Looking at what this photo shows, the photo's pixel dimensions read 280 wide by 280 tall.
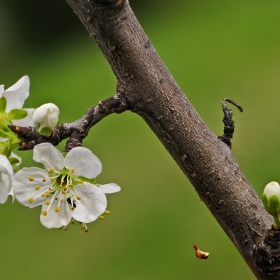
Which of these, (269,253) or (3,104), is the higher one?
(3,104)

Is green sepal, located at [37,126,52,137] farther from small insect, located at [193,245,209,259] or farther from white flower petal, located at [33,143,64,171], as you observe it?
small insect, located at [193,245,209,259]

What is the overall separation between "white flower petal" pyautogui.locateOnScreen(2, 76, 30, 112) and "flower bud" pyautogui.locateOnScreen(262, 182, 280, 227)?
0.83ft

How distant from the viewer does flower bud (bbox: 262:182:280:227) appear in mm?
455

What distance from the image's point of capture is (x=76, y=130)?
49 centimetres

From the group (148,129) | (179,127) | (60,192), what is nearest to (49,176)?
(60,192)

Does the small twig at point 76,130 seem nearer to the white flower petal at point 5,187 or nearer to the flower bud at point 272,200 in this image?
the white flower petal at point 5,187

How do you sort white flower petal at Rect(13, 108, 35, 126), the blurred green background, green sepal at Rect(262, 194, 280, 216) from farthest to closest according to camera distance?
1. the blurred green background
2. white flower petal at Rect(13, 108, 35, 126)
3. green sepal at Rect(262, 194, 280, 216)

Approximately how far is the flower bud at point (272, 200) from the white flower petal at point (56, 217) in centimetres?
19

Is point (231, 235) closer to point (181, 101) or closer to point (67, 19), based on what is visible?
point (181, 101)

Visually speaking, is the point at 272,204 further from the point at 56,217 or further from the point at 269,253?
the point at 56,217

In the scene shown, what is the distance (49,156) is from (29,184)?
42 millimetres

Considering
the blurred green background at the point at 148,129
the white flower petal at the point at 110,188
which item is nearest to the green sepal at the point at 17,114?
the white flower petal at the point at 110,188

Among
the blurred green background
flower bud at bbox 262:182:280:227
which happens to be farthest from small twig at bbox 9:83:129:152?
the blurred green background

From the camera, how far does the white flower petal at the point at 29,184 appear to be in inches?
19.9
